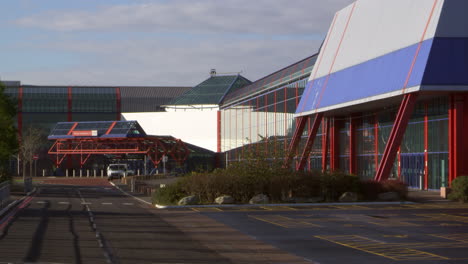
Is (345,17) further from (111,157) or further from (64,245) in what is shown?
(111,157)

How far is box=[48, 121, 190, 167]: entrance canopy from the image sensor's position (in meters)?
94.2

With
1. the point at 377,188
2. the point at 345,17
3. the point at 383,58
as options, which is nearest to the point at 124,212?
the point at 377,188

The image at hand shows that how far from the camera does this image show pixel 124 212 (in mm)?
32125

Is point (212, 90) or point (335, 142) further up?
point (212, 90)

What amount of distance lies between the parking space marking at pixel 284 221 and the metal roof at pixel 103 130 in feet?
214

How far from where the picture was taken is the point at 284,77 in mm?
77438

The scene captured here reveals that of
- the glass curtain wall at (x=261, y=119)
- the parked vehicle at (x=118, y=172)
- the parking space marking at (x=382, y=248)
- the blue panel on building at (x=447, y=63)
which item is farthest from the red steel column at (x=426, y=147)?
the parked vehicle at (x=118, y=172)

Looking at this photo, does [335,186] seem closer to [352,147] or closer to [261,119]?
[352,147]

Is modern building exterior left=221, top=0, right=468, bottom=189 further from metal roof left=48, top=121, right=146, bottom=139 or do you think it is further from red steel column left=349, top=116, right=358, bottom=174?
metal roof left=48, top=121, right=146, bottom=139

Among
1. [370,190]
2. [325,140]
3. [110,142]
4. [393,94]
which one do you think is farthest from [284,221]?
[110,142]

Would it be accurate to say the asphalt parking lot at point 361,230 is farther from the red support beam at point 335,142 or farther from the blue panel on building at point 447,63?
the red support beam at point 335,142

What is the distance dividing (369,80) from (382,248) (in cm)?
2827

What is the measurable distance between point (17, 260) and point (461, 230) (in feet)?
43.4

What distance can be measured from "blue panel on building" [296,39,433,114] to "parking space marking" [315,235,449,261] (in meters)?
19.9
